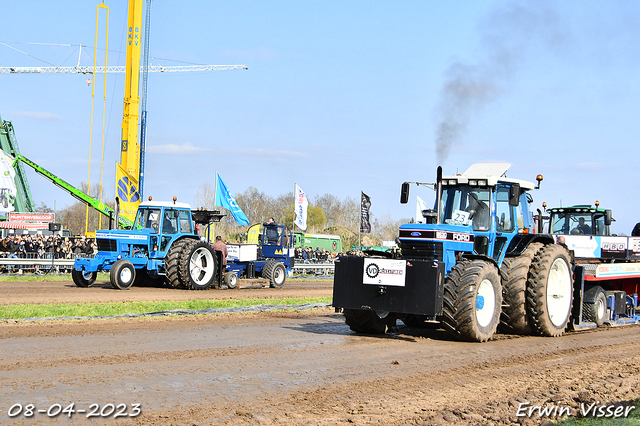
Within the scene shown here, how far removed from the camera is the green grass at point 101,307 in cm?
1272

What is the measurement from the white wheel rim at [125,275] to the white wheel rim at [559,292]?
12491 millimetres

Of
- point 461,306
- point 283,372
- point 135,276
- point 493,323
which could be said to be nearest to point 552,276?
point 493,323

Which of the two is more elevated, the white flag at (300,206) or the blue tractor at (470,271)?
the white flag at (300,206)

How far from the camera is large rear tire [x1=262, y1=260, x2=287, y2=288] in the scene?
23.2 metres

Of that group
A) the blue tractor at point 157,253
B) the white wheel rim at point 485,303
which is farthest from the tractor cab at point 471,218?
the blue tractor at point 157,253

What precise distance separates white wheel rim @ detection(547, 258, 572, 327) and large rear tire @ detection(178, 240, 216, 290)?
1144cm

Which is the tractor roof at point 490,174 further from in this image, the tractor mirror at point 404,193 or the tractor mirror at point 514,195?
the tractor mirror at point 404,193

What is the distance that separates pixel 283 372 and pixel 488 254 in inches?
187

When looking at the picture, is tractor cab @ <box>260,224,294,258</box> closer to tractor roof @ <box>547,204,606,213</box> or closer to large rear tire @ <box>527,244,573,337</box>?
tractor roof @ <box>547,204,606,213</box>

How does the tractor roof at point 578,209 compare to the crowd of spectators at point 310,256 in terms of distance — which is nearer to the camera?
the tractor roof at point 578,209

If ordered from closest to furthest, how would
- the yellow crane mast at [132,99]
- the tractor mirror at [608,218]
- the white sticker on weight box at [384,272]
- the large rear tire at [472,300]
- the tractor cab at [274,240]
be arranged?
the large rear tire at [472,300] → the white sticker on weight box at [384,272] → the tractor mirror at [608,218] → the tractor cab at [274,240] → the yellow crane mast at [132,99]

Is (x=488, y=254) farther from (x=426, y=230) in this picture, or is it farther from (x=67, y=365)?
(x=67, y=365)

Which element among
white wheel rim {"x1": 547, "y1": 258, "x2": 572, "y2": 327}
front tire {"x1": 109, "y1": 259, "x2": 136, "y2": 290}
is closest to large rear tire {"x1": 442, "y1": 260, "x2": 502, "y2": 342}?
white wheel rim {"x1": 547, "y1": 258, "x2": 572, "y2": 327}

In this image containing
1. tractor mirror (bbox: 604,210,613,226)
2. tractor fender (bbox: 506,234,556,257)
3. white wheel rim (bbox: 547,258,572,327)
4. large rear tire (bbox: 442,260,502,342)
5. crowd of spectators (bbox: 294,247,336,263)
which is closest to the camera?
large rear tire (bbox: 442,260,502,342)
